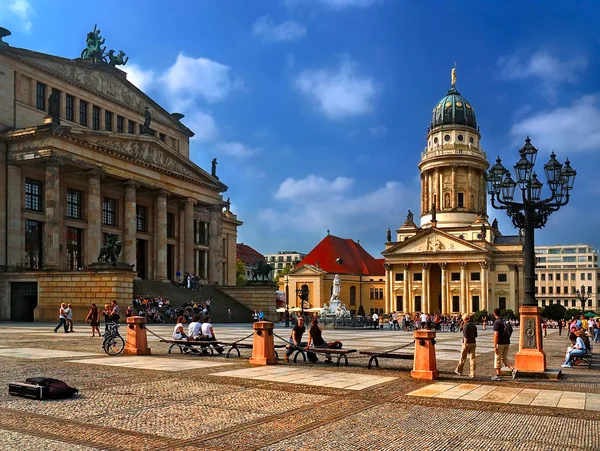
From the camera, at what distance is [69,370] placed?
54.5ft

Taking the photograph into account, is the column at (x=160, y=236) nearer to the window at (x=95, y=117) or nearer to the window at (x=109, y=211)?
the window at (x=109, y=211)

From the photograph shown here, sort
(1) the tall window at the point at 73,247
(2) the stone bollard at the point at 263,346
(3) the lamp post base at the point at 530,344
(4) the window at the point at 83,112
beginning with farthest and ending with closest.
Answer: (4) the window at the point at 83,112 → (1) the tall window at the point at 73,247 → (2) the stone bollard at the point at 263,346 → (3) the lamp post base at the point at 530,344

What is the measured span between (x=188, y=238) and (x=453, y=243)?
5577cm

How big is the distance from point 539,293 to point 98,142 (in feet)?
464

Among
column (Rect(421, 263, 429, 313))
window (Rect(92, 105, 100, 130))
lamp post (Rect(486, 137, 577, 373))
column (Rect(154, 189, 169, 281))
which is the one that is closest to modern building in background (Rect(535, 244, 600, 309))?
column (Rect(421, 263, 429, 313))

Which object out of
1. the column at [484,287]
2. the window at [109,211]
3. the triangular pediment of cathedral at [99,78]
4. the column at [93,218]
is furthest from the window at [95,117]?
the column at [484,287]

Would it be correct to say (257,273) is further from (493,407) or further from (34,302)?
(493,407)

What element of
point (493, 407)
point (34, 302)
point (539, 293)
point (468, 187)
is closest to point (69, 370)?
point (493, 407)

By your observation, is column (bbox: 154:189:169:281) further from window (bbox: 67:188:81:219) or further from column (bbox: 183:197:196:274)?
window (bbox: 67:188:81:219)

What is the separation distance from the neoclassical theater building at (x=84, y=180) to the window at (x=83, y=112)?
0.09m

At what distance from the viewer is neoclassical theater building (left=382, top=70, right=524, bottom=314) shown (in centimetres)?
10800

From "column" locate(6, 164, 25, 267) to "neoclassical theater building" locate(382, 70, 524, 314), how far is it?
72857mm

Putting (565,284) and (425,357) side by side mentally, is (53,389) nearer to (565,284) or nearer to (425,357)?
(425,357)

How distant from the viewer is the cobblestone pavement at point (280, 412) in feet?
30.1
